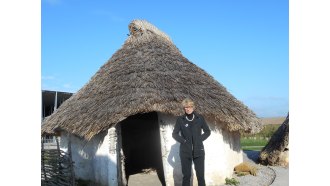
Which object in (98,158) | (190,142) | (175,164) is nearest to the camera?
(190,142)

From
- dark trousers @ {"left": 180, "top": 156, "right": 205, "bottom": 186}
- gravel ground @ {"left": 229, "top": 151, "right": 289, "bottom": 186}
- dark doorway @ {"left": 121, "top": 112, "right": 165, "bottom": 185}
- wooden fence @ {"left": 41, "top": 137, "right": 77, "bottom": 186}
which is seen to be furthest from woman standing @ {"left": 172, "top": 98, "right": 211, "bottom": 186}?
dark doorway @ {"left": 121, "top": 112, "right": 165, "bottom": 185}

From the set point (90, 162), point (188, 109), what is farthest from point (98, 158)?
point (188, 109)

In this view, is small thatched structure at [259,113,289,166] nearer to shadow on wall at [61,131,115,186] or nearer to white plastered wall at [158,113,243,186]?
white plastered wall at [158,113,243,186]

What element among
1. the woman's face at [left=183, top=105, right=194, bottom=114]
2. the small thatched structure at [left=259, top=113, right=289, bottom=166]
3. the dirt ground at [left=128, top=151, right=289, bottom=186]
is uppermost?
the woman's face at [left=183, top=105, right=194, bottom=114]

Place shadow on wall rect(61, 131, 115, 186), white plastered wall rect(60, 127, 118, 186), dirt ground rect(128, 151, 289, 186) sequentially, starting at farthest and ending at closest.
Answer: dirt ground rect(128, 151, 289, 186) → shadow on wall rect(61, 131, 115, 186) → white plastered wall rect(60, 127, 118, 186)

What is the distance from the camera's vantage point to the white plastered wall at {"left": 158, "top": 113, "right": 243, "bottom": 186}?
315 inches

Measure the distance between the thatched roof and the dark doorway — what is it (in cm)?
240

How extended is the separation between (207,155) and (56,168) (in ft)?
11.4

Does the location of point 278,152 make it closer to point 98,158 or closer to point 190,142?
point 98,158

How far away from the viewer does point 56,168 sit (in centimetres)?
Result: 834

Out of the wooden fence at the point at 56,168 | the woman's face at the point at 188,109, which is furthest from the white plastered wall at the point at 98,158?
the woman's face at the point at 188,109
